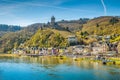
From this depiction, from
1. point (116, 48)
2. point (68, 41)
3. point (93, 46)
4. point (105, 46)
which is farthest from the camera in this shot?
point (68, 41)

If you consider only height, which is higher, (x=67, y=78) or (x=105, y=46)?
(x=105, y=46)

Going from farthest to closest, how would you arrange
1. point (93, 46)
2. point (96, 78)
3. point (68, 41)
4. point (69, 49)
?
point (68, 41) < point (69, 49) < point (93, 46) < point (96, 78)

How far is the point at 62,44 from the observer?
195 meters

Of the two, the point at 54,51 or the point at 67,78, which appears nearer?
the point at 67,78

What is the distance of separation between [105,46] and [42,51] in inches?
2412

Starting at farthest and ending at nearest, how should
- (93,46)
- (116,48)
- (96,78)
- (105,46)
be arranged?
(93,46) < (105,46) < (116,48) < (96,78)

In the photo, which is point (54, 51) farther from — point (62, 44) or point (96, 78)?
point (96, 78)

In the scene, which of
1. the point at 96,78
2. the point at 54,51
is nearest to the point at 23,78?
the point at 96,78

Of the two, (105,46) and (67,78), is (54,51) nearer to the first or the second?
(105,46)

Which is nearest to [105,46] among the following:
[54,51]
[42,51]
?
[54,51]

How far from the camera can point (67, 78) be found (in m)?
60.8

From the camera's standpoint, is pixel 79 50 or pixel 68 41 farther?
pixel 68 41

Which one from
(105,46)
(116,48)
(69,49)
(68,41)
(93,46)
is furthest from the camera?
(68,41)

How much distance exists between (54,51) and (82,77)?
123211 mm
